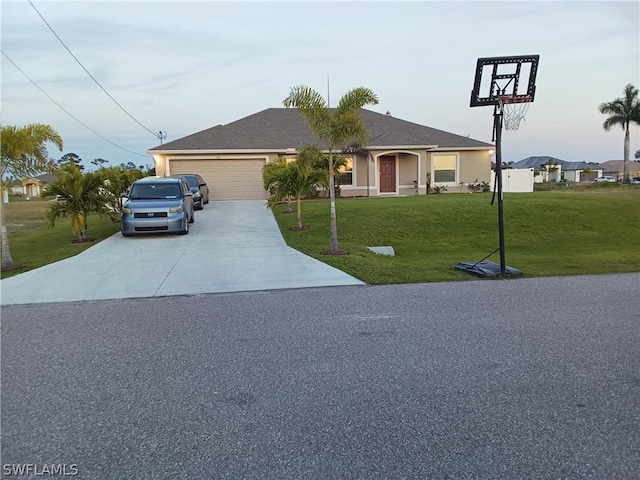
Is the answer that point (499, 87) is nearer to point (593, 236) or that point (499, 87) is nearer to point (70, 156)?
point (593, 236)

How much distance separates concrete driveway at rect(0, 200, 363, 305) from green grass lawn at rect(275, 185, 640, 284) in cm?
95

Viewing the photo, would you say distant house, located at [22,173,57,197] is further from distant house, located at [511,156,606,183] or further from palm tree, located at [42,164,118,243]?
distant house, located at [511,156,606,183]

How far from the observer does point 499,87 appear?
349 inches

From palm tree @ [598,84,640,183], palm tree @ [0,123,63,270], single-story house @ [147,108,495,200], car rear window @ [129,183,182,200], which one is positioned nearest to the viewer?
palm tree @ [0,123,63,270]

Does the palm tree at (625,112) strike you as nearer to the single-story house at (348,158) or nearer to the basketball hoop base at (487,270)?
the single-story house at (348,158)

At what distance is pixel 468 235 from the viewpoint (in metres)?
14.6

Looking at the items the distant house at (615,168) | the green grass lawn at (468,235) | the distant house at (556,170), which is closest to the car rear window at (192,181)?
the green grass lawn at (468,235)

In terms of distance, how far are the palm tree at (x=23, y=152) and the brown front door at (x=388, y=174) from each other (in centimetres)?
1686

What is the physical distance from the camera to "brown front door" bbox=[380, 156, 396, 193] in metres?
25.4

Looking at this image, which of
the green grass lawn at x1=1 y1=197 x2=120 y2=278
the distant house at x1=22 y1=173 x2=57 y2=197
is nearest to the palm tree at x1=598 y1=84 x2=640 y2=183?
the green grass lawn at x1=1 y1=197 x2=120 y2=278

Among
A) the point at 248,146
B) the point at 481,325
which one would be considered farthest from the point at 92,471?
the point at 248,146

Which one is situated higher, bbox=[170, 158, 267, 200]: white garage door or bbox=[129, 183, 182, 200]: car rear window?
bbox=[170, 158, 267, 200]: white garage door

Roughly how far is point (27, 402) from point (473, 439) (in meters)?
3.57

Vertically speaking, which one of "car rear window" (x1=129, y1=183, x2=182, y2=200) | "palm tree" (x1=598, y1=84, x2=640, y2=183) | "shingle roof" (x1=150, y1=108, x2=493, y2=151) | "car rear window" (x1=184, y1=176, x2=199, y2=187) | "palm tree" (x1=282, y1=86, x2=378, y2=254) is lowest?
"car rear window" (x1=129, y1=183, x2=182, y2=200)
